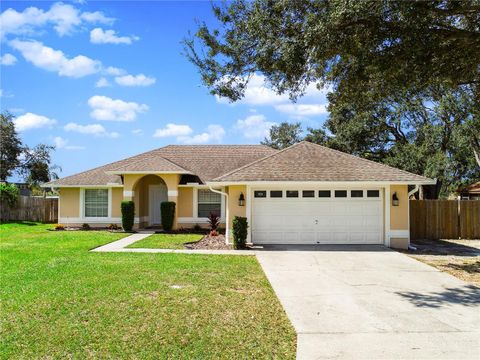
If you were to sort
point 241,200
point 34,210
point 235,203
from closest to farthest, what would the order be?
point 241,200
point 235,203
point 34,210

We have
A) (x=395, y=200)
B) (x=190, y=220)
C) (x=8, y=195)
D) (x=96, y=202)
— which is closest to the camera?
(x=395, y=200)

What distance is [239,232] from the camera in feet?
49.4

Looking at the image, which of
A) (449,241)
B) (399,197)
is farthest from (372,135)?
(399,197)

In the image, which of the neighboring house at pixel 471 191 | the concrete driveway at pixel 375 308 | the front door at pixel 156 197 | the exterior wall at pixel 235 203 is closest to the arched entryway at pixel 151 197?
the front door at pixel 156 197

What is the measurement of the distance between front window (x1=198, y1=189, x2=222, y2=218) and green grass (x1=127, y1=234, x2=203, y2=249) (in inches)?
110

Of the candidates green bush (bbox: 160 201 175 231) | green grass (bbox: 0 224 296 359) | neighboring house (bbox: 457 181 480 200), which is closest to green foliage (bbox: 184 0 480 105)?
green grass (bbox: 0 224 296 359)

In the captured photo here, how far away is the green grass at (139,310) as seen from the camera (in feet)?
18.3

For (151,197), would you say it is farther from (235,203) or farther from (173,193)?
(235,203)

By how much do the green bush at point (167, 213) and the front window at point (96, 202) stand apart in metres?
4.28

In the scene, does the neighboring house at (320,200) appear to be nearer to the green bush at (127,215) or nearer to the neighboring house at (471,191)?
the green bush at (127,215)

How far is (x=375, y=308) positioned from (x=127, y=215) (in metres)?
15.5

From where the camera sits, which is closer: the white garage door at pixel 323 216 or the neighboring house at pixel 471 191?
the white garage door at pixel 323 216

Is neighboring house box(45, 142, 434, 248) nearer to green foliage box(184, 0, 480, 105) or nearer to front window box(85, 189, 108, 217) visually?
green foliage box(184, 0, 480, 105)

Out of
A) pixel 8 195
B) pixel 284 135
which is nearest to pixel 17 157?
pixel 8 195
